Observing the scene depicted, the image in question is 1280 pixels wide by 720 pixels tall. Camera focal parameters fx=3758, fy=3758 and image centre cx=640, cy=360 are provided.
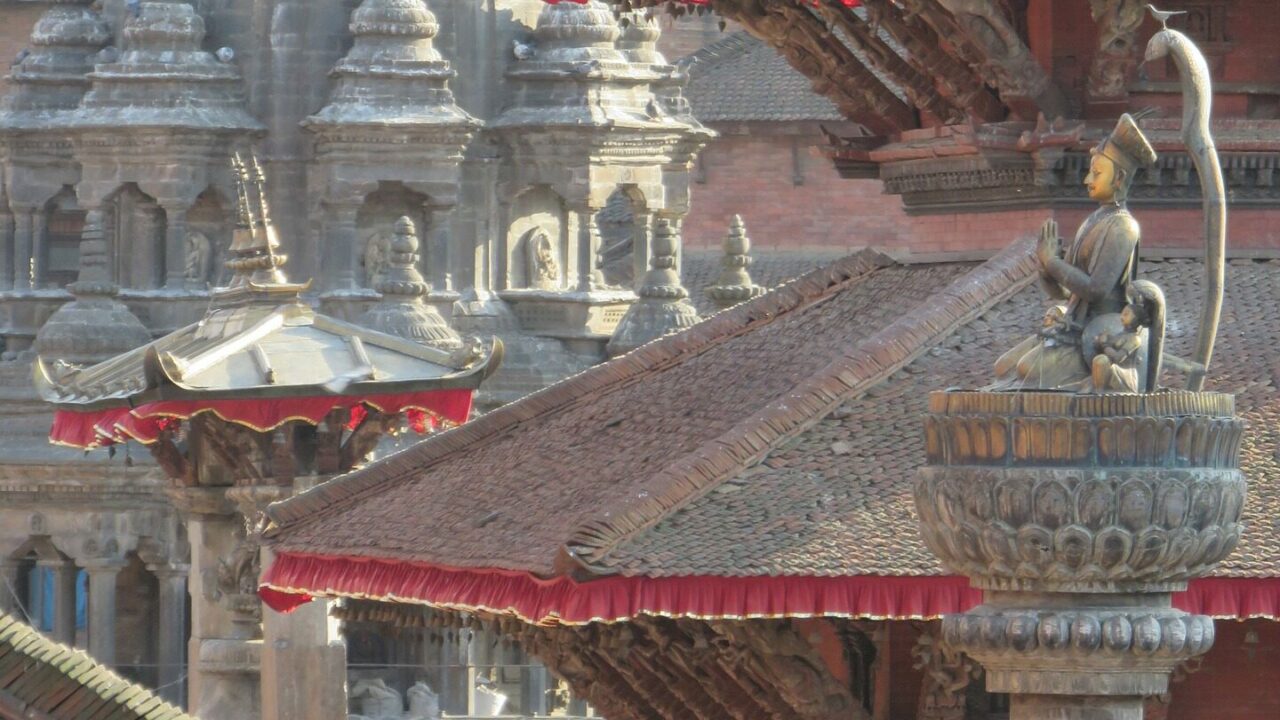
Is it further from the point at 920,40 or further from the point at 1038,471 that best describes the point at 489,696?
the point at 1038,471

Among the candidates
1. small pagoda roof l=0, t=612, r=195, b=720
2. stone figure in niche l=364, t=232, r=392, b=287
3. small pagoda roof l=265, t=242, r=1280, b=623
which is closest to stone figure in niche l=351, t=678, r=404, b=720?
stone figure in niche l=364, t=232, r=392, b=287

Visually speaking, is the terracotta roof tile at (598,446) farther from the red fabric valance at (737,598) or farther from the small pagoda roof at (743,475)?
the red fabric valance at (737,598)

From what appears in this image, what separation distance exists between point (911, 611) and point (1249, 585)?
0.85 metres

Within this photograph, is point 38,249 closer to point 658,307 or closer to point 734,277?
point 658,307

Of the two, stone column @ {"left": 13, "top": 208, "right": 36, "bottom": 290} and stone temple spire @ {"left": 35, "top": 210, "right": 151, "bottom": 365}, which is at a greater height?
stone column @ {"left": 13, "top": 208, "right": 36, "bottom": 290}

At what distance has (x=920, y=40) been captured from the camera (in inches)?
443

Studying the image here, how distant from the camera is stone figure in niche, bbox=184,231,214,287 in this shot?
3678 cm

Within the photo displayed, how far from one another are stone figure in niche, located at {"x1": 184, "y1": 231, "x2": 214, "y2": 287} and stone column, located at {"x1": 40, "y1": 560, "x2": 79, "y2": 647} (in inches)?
124

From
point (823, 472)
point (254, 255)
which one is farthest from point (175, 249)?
point (823, 472)

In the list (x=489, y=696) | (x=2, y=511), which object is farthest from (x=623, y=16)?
(x=2, y=511)

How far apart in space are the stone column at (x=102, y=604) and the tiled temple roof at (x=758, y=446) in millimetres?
23090

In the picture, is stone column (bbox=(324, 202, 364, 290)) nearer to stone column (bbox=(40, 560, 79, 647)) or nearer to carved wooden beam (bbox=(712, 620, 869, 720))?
stone column (bbox=(40, 560, 79, 647))

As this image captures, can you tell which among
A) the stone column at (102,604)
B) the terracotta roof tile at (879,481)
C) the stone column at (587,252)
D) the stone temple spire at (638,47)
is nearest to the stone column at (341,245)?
the stone column at (587,252)

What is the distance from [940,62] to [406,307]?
20.4 meters
